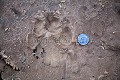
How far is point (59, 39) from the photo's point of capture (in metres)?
2.40

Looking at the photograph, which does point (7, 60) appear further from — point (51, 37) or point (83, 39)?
point (83, 39)

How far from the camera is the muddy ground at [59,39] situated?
7.61 ft

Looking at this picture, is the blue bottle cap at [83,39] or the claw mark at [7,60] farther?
the blue bottle cap at [83,39]

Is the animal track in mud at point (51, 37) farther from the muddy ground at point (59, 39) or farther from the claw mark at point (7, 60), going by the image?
the claw mark at point (7, 60)

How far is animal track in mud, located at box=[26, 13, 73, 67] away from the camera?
7.75ft

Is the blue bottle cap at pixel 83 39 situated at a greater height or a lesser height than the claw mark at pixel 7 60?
greater

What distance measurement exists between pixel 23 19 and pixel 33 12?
123 millimetres

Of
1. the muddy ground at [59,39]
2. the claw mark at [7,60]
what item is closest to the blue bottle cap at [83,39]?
the muddy ground at [59,39]

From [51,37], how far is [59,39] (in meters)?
0.08

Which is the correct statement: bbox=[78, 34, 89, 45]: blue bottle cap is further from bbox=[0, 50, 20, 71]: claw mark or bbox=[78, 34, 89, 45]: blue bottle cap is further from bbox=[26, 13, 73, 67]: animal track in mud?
bbox=[0, 50, 20, 71]: claw mark

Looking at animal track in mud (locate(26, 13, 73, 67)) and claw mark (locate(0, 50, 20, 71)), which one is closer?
claw mark (locate(0, 50, 20, 71))

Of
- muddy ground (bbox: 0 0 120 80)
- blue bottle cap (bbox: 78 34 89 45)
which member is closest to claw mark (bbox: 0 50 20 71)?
muddy ground (bbox: 0 0 120 80)

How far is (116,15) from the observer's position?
7.76ft

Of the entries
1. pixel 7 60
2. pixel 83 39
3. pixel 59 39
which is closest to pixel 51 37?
pixel 59 39
